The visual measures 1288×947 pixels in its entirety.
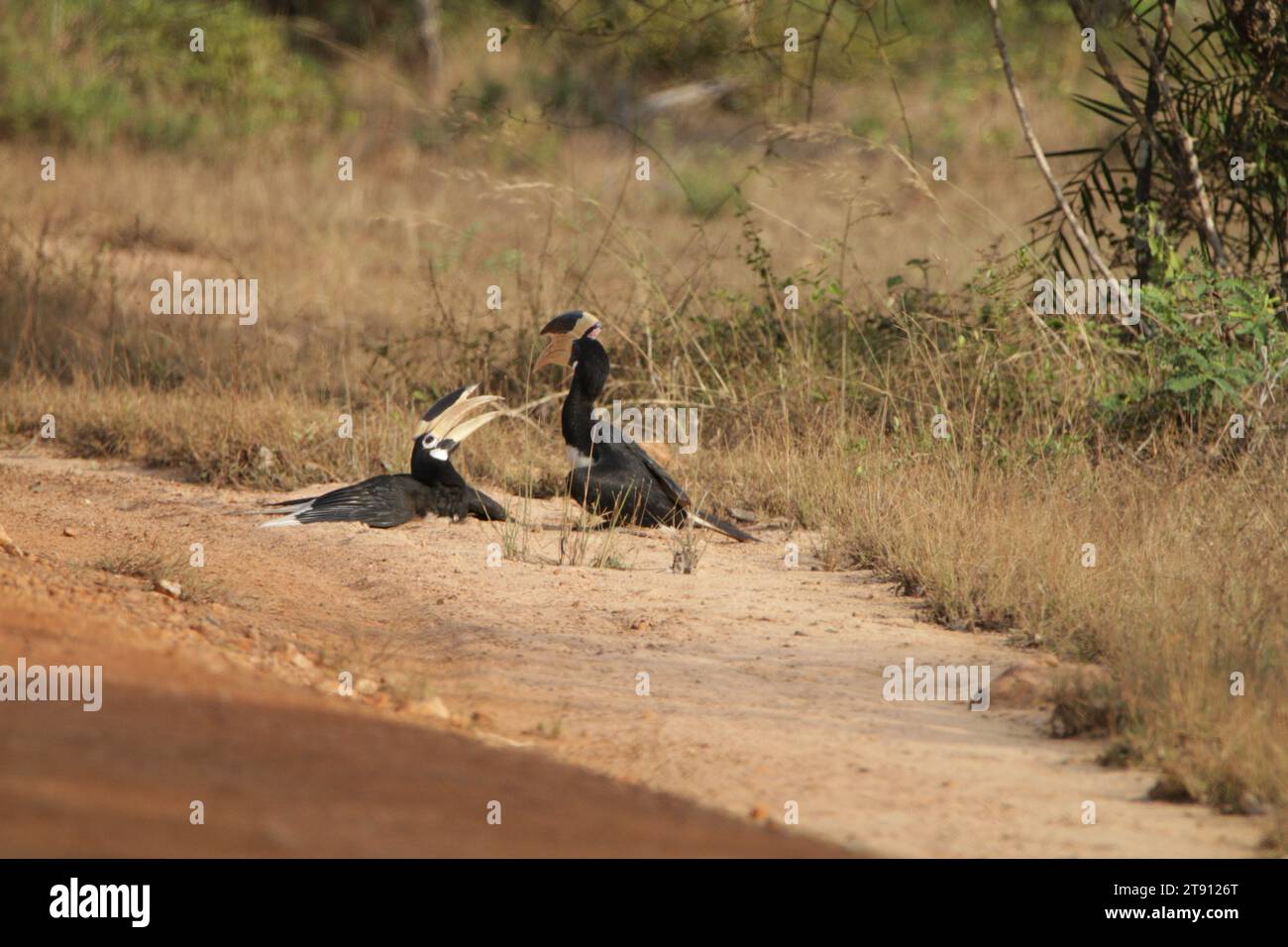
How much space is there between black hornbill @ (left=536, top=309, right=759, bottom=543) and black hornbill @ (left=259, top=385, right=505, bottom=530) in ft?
1.52

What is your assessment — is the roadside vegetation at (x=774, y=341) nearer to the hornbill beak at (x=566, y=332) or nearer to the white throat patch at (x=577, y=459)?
the white throat patch at (x=577, y=459)

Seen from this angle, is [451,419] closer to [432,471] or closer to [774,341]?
[432,471]

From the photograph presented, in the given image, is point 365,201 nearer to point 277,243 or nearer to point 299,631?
point 277,243

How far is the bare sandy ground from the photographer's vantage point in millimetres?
3354

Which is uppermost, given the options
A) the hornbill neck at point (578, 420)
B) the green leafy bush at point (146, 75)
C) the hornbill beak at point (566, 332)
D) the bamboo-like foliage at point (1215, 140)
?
the green leafy bush at point (146, 75)

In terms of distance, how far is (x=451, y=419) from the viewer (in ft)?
24.9

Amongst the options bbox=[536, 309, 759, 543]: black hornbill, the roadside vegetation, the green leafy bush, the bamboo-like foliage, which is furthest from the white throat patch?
the green leafy bush

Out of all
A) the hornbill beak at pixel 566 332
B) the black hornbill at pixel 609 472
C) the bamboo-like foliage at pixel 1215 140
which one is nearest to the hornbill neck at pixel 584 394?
the black hornbill at pixel 609 472

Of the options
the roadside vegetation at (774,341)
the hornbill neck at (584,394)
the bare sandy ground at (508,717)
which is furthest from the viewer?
the hornbill neck at (584,394)

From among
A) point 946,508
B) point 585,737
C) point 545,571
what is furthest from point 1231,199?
point 585,737

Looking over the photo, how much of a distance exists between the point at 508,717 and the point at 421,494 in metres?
2.78

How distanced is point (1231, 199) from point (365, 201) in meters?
9.53

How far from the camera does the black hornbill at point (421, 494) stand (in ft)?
23.3

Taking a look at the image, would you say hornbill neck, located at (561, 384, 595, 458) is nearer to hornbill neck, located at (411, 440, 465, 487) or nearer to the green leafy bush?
hornbill neck, located at (411, 440, 465, 487)
